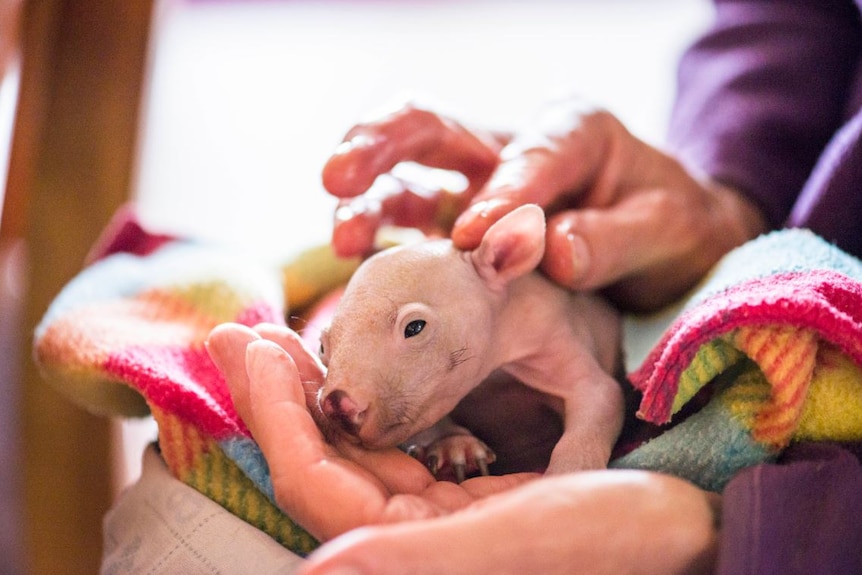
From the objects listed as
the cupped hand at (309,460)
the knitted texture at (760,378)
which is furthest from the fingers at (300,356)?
the knitted texture at (760,378)

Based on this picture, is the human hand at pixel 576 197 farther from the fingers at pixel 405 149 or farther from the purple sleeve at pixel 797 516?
the purple sleeve at pixel 797 516

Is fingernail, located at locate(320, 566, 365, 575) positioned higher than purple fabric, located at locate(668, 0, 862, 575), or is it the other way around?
purple fabric, located at locate(668, 0, 862, 575)

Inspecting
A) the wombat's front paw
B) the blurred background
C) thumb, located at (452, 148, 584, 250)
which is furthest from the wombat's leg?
the blurred background

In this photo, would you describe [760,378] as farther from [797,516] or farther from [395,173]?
A: [395,173]

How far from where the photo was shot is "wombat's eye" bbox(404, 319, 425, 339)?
2.81 ft

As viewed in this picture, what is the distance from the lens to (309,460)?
688 mm

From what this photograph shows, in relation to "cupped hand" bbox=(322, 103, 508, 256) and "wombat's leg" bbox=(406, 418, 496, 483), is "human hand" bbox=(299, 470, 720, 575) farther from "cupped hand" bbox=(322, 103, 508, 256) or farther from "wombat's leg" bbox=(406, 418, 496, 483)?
"cupped hand" bbox=(322, 103, 508, 256)

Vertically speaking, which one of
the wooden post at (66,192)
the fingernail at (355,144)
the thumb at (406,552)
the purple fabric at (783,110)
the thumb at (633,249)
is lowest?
the wooden post at (66,192)

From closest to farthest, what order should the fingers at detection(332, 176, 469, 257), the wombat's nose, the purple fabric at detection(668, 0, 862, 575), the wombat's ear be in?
the wombat's nose, the wombat's ear, the fingers at detection(332, 176, 469, 257), the purple fabric at detection(668, 0, 862, 575)

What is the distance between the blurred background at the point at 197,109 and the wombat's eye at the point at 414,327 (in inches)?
16.5

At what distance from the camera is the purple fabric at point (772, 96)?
134 cm

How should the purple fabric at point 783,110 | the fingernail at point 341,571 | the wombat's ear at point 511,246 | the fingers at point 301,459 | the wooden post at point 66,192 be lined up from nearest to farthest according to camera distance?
Answer: the fingernail at point 341,571 → the fingers at point 301,459 → the wombat's ear at point 511,246 → the purple fabric at point 783,110 → the wooden post at point 66,192

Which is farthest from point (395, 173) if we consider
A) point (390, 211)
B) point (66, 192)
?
point (66, 192)

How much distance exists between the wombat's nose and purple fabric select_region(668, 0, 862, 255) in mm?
789
